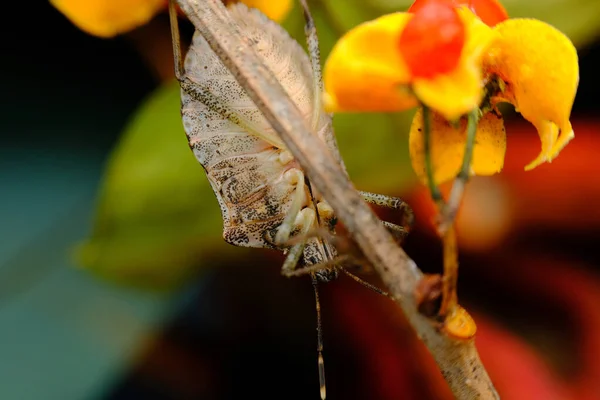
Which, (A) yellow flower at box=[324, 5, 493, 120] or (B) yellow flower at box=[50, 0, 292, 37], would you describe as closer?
(A) yellow flower at box=[324, 5, 493, 120]

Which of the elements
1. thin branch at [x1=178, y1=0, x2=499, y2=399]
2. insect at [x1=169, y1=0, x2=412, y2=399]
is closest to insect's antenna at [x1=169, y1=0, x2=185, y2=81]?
insect at [x1=169, y1=0, x2=412, y2=399]

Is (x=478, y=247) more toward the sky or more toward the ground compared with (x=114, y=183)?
more toward the ground

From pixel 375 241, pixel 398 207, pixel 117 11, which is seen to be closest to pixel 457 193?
pixel 375 241

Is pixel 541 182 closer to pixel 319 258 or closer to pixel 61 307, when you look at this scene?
pixel 319 258

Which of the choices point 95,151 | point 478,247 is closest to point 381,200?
point 478,247

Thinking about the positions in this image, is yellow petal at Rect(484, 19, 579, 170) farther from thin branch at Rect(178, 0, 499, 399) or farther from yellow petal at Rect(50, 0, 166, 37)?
yellow petal at Rect(50, 0, 166, 37)

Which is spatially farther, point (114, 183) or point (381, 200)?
point (114, 183)

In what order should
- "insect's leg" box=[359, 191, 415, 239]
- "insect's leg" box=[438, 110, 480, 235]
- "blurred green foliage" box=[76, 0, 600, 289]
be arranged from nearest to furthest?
"insect's leg" box=[438, 110, 480, 235] < "insect's leg" box=[359, 191, 415, 239] < "blurred green foliage" box=[76, 0, 600, 289]
